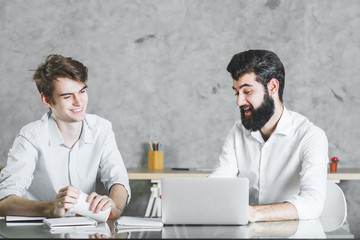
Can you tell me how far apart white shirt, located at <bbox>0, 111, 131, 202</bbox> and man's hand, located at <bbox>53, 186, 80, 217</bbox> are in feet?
1.45

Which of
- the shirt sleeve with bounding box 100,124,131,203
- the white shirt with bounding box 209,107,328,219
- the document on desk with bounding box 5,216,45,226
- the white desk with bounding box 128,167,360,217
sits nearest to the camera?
the document on desk with bounding box 5,216,45,226

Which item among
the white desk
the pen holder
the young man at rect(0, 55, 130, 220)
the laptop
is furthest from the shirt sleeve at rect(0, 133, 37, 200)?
the pen holder

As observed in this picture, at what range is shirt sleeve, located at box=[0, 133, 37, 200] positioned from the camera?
194cm

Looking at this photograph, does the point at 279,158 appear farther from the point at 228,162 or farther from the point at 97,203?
the point at 97,203

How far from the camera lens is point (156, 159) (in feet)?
11.1

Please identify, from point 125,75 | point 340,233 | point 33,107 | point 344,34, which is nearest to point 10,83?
point 33,107

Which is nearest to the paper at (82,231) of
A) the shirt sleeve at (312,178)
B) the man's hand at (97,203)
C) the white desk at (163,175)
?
the man's hand at (97,203)

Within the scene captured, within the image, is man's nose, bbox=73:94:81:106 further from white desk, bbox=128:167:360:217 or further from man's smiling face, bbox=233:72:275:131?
white desk, bbox=128:167:360:217

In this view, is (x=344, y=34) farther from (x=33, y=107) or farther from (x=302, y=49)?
(x=33, y=107)

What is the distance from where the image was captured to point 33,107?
11.6ft

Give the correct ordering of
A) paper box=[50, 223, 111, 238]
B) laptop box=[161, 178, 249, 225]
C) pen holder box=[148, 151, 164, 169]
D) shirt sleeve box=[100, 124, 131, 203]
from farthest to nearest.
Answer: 1. pen holder box=[148, 151, 164, 169]
2. shirt sleeve box=[100, 124, 131, 203]
3. laptop box=[161, 178, 249, 225]
4. paper box=[50, 223, 111, 238]

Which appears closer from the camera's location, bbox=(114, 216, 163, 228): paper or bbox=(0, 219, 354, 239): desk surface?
bbox=(0, 219, 354, 239): desk surface

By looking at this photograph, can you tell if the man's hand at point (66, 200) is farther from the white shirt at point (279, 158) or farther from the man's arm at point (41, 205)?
the white shirt at point (279, 158)

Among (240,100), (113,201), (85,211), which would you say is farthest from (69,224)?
(240,100)
